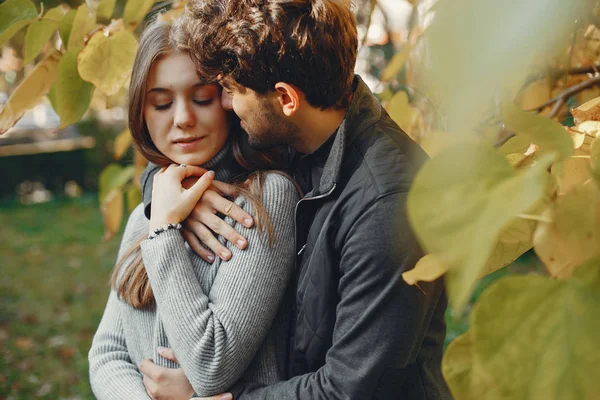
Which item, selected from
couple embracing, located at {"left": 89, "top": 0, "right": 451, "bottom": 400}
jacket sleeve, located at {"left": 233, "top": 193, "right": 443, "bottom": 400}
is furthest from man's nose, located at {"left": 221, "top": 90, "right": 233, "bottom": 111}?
jacket sleeve, located at {"left": 233, "top": 193, "right": 443, "bottom": 400}

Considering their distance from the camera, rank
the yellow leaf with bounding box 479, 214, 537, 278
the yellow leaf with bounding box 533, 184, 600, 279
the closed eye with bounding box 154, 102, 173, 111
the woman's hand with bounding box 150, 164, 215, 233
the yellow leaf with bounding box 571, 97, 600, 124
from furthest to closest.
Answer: the closed eye with bounding box 154, 102, 173, 111
the woman's hand with bounding box 150, 164, 215, 233
the yellow leaf with bounding box 571, 97, 600, 124
the yellow leaf with bounding box 479, 214, 537, 278
the yellow leaf with bounding box 533, 184, 600, 279

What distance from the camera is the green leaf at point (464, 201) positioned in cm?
47

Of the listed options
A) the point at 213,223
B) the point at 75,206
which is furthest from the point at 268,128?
the point at 75,206

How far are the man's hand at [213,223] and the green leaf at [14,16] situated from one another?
624mm

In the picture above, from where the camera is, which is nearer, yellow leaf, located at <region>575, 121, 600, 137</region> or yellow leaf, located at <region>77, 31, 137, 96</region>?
yellow leaf, located at <region>575, 121, 600, 137</region>

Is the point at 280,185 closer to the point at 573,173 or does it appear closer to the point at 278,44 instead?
the point at 278,44

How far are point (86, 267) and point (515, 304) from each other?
7.96 m

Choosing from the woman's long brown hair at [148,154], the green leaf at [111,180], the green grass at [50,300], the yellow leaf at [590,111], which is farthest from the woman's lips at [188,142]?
the green grass at [50,300]

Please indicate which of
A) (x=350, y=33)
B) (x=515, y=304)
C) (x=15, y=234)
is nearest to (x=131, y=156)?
(x=350, y=33)

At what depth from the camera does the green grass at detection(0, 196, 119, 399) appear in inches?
196

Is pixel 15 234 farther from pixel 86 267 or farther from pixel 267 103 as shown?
pixel 267 103

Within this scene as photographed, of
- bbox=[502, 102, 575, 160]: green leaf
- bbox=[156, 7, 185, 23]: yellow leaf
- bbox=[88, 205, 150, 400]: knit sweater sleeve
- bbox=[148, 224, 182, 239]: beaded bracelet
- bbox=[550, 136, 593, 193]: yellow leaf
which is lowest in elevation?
bbox=[88, 205, 150, 400]: knit sweater sleeve

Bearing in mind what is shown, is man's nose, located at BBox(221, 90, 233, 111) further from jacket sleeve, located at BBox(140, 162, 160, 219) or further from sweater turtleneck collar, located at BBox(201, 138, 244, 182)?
jacket sleeve, located at BBox(140, 162, 160, 219)

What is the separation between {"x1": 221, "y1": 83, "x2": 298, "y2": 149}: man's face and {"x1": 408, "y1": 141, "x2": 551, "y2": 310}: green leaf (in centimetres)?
105
